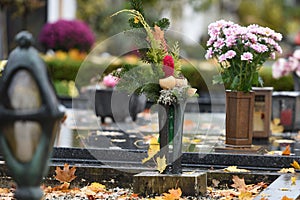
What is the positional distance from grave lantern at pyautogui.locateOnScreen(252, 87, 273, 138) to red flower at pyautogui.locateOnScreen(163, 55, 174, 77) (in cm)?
302

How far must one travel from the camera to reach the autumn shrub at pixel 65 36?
64.9 ft

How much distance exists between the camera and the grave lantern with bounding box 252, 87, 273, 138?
407 inches

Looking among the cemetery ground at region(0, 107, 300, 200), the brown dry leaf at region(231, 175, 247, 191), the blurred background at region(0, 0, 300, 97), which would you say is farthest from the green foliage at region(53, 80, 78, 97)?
the brown dry leaf at region(231, 175, 247, 191)

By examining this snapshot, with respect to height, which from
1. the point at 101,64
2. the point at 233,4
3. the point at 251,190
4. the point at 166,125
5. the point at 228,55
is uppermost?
the point at 233,4

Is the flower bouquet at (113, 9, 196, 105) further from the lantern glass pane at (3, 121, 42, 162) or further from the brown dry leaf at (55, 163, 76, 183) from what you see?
the lantern glass pane at (3, 121, 42, 162)

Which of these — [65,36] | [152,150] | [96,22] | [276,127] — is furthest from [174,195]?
[96,22]

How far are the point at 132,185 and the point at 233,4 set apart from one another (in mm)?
36120

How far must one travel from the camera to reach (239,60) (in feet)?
29.5

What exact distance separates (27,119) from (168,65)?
9.27 ft

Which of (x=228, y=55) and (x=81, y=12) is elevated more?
(x=81, y=12)

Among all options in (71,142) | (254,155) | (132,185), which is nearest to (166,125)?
(132,185)

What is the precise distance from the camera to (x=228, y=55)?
877 centimetres

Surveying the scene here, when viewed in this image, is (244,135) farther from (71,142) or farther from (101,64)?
(101,64)

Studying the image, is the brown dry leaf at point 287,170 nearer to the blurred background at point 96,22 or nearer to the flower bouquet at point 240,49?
the flower bouquet at point 240,49
